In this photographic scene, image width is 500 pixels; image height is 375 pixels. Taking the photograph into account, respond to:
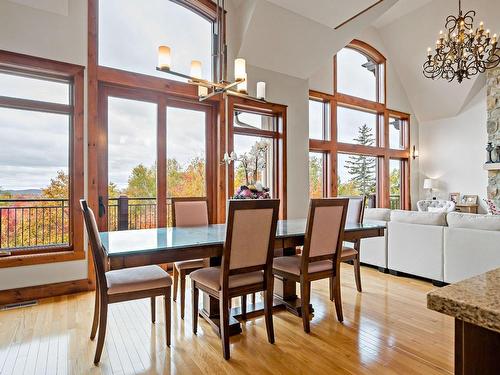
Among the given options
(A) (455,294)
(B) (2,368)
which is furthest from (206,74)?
(A) (455,294)

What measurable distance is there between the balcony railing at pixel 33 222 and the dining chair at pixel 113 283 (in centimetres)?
167

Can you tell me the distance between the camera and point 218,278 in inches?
89.0

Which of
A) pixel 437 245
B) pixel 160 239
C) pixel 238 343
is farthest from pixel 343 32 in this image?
pixel 238 343

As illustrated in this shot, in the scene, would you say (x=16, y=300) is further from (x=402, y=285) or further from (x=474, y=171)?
(x=474, y=171)

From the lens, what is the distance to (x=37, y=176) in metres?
3.41

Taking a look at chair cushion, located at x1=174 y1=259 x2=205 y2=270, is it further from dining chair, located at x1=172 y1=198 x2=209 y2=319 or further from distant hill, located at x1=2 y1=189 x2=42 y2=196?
distant hill, located at x1=2 y1=189 x2=42 y2=196

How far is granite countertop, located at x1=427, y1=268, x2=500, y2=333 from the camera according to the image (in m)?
0.55

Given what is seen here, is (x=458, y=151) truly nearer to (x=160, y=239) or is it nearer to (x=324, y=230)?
(x=324, y=230)

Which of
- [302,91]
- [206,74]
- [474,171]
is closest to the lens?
[206,74]

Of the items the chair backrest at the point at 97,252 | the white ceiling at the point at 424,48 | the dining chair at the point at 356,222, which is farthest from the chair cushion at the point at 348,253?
the white ceiling at the point at 424,48

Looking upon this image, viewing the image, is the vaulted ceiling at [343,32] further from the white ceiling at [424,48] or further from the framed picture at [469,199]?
the framed picture at [469,199]

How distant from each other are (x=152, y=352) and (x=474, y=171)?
818 cm

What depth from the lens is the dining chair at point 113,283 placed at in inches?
79.3

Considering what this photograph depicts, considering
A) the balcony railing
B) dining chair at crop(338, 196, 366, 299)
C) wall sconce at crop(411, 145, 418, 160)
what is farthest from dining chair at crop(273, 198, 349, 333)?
wall sconce at crop(411, 145, 418, 160)
